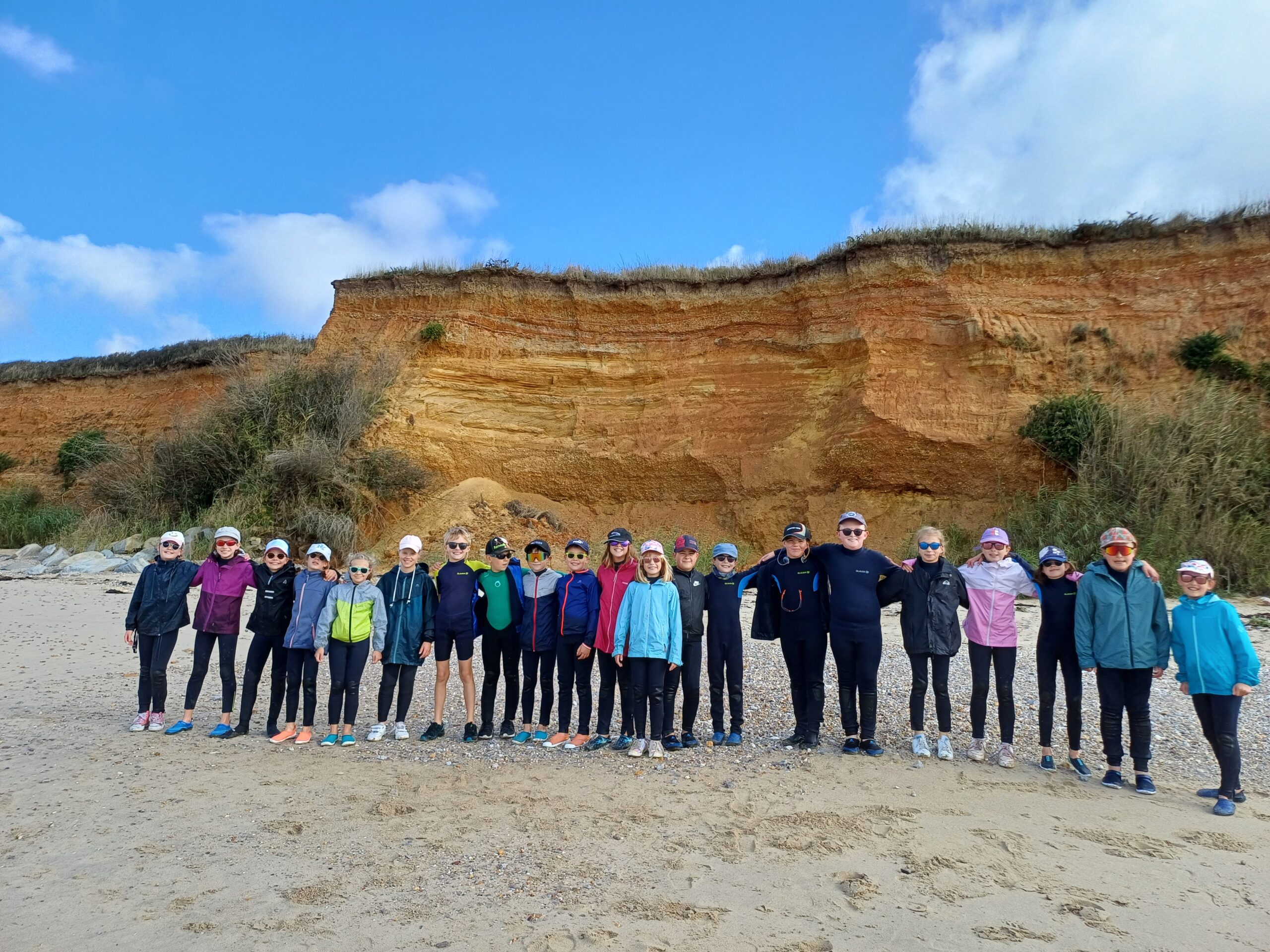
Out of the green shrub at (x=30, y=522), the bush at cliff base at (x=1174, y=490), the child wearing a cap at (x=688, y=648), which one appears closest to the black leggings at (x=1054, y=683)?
the child wearing a cap at (x=688, y=648)

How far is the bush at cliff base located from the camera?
1138 cm

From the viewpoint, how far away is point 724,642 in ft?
20.3

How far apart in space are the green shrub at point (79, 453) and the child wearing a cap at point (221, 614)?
723 inches

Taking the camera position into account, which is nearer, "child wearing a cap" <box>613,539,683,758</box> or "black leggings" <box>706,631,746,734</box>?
"child wearing a cap" <box>613,539,683,758</box>

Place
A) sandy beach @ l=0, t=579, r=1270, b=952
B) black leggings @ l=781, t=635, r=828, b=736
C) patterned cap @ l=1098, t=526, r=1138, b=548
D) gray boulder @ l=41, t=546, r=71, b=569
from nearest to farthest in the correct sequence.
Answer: sandy beach @ l=0, t=579, r=1270, b=952
patterned cap @ l=1098, t=526, r=1138, b=548
black leggings @ l=781, t=635, r=828, b=736
gray boulder @ l=41, t=546, r=71, b=569

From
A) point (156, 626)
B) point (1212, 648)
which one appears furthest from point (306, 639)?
point (1212, 648)

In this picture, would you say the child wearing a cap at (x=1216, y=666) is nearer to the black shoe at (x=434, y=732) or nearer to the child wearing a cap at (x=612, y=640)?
the child wearing a cap at (x=612, y=640)

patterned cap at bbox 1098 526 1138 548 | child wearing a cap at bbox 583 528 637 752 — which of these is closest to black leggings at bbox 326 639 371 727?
child wearing a cap at bbox 583 528 637 752

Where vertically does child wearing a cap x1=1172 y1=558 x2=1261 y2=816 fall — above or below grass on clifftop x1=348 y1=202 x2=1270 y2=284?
below

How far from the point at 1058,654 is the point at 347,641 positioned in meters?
5.25

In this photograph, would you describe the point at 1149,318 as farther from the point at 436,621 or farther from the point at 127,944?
the point at 127,944

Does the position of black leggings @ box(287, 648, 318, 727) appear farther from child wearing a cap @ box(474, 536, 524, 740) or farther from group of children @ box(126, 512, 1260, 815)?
child wearing a cap @ box(474, 536, 524, 740)

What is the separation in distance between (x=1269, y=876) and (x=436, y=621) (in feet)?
17.5

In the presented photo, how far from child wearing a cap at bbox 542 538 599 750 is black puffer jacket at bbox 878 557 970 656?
222 cm
